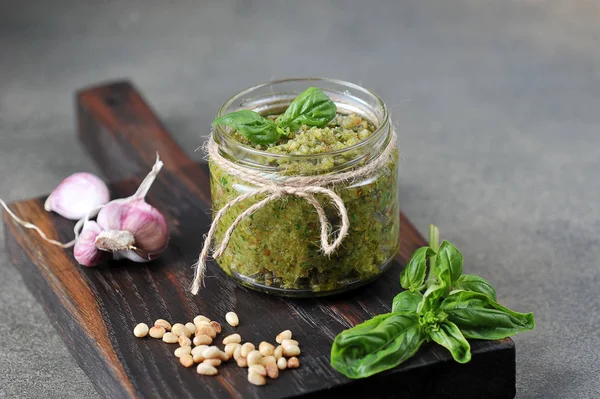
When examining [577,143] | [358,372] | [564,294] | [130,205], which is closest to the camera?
[358,372]

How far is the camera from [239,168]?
1955 mm

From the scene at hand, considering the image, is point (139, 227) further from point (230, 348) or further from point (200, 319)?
point (230, 348)

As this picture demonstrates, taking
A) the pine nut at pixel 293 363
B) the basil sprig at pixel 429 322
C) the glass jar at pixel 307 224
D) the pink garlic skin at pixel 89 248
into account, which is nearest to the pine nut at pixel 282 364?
the pine nut at pixel 293 363

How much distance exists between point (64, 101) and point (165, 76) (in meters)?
0.45

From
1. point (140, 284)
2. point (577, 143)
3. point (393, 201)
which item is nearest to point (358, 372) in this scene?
point (393, 201)

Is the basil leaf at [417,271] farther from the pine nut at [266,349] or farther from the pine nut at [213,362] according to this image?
the pine nut at [213,362]

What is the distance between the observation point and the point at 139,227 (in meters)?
2.21

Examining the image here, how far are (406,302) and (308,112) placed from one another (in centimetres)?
47

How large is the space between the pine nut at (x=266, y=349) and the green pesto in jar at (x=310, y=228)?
173 mm

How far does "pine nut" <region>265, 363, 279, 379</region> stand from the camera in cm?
180

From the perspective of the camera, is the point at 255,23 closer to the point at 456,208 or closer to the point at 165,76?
the point at 165,76

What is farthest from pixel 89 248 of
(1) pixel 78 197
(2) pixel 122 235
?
(1) pixel 78 197

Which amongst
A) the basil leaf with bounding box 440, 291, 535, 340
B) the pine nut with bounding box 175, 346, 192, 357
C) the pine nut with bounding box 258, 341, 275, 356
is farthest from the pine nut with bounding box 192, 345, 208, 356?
the basil leaf with bounding box 440, 291, 535, 340

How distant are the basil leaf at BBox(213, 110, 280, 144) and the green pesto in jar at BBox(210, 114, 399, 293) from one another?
3cm
